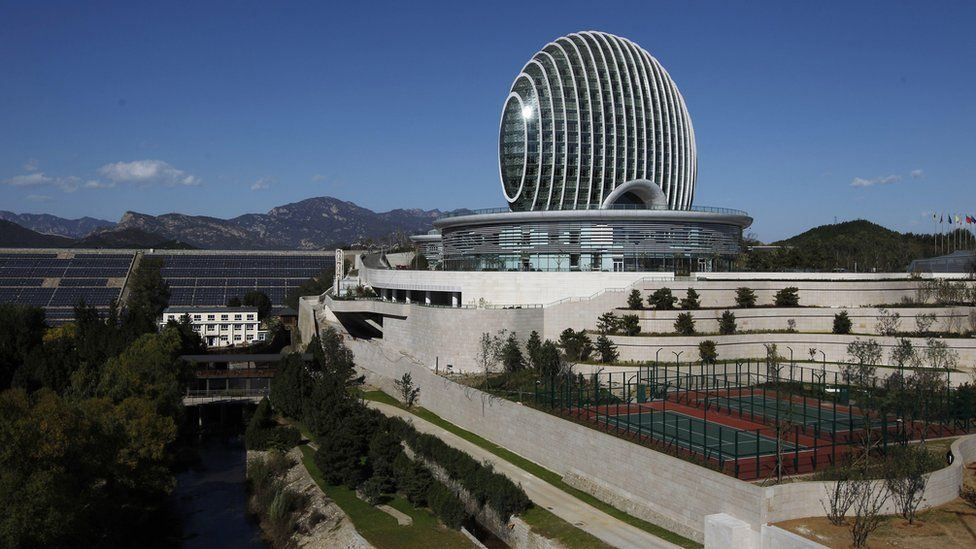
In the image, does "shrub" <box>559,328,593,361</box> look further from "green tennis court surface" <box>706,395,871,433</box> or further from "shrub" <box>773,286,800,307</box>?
"shrub" <box>773,286,800,307</box>

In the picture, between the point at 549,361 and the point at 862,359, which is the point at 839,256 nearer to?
the point at 862,359

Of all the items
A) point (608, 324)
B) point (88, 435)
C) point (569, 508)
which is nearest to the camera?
point (569, 508)

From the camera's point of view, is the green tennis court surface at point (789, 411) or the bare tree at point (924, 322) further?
the bare tree at point (924, 322)

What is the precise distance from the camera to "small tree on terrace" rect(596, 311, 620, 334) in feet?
148

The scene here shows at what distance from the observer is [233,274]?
104188 mm

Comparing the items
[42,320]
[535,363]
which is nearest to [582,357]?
[535,363]

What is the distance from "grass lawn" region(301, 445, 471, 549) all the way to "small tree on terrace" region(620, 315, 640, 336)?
16201 mm

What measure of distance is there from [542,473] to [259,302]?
215ft

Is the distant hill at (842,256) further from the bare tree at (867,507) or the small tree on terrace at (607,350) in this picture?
the bare tree at (867,507)

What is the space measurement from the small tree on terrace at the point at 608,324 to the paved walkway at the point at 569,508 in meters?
10.5

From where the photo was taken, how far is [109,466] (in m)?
31.8

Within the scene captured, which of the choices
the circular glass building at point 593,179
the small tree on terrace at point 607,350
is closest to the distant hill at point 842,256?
the circular glass building at point 593,179

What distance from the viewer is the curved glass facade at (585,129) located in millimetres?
60750

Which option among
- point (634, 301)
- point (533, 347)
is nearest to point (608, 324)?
point (634, 301)
